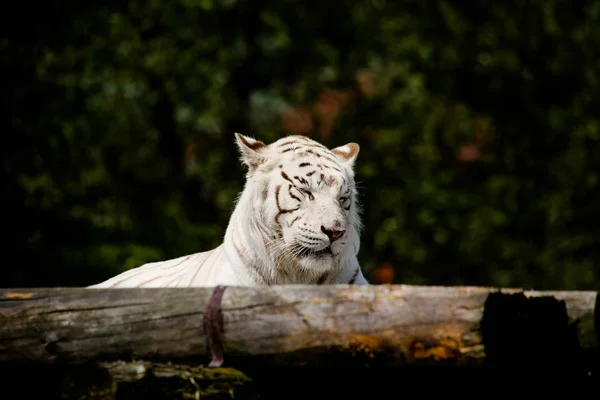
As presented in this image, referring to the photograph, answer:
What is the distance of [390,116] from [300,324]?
15.8 metres

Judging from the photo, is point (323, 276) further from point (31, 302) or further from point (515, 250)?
point (515, 250)

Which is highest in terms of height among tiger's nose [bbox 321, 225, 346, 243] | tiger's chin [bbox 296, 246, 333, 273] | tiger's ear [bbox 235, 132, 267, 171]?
tiger's ear [bbox 235, 132, 267, 171]

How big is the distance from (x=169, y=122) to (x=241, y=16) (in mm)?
2241

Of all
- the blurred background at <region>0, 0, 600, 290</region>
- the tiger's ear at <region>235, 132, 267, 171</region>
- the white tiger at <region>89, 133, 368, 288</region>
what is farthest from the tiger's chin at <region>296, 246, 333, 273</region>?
the blurred background at <region>0, 0, 600, 290</region>

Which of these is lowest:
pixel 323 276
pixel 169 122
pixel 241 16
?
pixel 323 276

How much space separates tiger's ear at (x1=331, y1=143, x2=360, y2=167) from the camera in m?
5.12

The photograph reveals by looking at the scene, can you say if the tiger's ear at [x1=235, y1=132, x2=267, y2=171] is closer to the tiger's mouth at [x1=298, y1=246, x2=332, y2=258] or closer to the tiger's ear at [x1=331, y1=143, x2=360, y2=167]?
the tiger's ear at [x1=331, y1=143, x2=360, y2=167]

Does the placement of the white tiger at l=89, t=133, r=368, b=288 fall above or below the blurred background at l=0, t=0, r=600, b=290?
below

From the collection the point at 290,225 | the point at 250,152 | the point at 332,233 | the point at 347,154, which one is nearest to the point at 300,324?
the point at 332,233

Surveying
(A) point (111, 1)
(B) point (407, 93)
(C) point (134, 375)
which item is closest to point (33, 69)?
(A) point (111, 1)

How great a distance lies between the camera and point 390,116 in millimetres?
18859

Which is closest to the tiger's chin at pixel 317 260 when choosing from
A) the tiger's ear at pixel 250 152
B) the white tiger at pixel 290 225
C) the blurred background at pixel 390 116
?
the white tiger at pixel 290 225

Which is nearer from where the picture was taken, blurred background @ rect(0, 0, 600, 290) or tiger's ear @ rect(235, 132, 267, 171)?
tiger's ear @ rect(235, 132, 267, 171)

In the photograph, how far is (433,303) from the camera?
3174 mm
